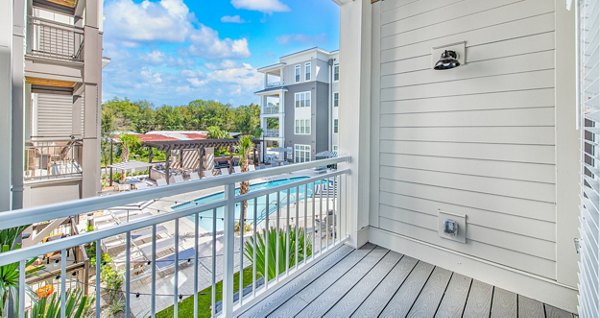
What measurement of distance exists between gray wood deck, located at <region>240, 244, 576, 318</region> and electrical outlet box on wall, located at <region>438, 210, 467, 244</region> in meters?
0.28

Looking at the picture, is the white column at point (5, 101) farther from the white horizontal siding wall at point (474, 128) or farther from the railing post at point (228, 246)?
the white horizontal siding wall at point (474, 128)

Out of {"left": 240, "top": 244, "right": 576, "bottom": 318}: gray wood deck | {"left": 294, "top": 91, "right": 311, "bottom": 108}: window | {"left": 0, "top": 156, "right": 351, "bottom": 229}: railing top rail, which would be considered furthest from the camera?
{"left": 294, "top": 91, "right": 311, "bottom": 108}: window

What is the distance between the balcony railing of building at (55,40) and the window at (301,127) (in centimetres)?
319

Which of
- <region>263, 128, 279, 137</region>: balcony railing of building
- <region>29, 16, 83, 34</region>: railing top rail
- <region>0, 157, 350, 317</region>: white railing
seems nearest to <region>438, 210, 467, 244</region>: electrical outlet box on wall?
<region>0, 157, 350, 317</region>: white railing

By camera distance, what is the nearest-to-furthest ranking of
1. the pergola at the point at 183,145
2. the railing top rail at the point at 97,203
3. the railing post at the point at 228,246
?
the railing top rail at the point at 97,203
the railing post at the point at 228,246
the pergola at the point at 183,145

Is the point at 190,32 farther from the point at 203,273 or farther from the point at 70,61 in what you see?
the point at 203,273

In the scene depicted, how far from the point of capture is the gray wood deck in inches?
65.9

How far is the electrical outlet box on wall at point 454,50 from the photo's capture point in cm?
201

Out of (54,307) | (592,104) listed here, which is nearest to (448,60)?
(592,104)

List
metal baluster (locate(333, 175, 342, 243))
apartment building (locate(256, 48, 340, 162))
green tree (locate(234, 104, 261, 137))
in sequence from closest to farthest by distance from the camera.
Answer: metal baluster (locate(333, 175, 342, 243)), green tree (locate(234, 104, 261, 137)), apartment building (locate(256, 48, 340, 162))

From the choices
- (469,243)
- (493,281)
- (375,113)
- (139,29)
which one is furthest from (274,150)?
(139,29)

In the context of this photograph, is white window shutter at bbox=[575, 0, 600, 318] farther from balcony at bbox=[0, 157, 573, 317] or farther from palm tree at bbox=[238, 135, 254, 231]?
palm tree at bbox=[238, 135, 254, 231]

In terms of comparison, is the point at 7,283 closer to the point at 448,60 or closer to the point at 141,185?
the point at 141,185

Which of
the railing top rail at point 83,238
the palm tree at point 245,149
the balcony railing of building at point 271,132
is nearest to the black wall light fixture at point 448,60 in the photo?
the palm tree at point 245,149
